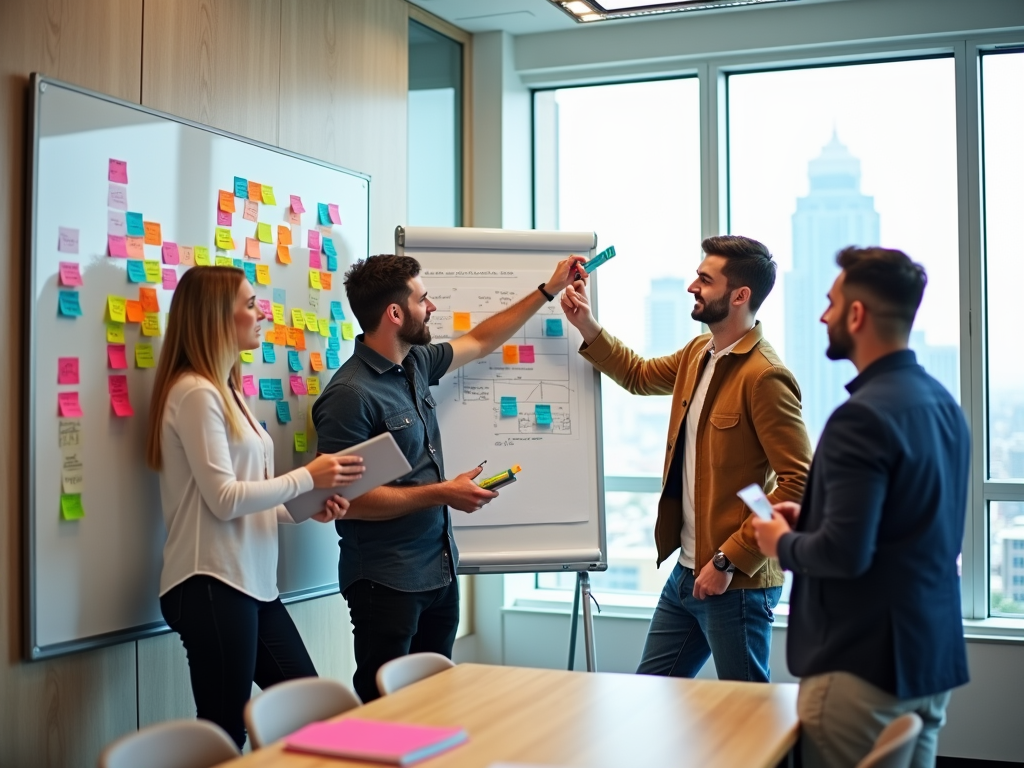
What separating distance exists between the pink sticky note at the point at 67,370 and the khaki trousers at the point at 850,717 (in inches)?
77.9

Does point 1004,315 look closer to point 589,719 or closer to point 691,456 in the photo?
point 691,456

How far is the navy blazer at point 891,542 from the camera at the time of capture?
76.7 inches

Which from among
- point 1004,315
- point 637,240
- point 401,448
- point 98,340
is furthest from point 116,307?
point 1004,315

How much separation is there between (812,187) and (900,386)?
277cm

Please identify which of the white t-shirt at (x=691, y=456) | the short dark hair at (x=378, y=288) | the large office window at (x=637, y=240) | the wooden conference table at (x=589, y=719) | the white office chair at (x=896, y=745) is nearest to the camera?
the white office chair at (x=896, y=745)

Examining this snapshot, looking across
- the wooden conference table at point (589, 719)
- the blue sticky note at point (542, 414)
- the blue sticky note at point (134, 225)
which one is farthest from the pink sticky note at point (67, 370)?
the blue sticky note at point (542, 414)

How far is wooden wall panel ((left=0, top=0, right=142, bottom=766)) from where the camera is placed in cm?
257

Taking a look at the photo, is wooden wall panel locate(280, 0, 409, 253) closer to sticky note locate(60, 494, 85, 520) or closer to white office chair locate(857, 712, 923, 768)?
sticky note locate(60, 494, 85, 520)

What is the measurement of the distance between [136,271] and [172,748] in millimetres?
1457

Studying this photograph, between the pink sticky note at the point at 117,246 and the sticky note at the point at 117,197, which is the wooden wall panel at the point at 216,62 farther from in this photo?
the pink sticky note at the point at 117,246

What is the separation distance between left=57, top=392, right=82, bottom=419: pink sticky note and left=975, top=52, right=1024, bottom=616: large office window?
3.40m

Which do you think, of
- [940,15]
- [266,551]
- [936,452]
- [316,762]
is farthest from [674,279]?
[316,762]

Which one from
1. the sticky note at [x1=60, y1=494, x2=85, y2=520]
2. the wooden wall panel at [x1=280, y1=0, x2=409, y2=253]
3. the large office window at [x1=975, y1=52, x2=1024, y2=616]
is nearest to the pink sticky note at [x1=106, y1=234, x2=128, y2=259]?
the sticky note at [x1=60, y1=494, x2=85, y2=520]

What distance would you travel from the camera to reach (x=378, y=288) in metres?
3.29
